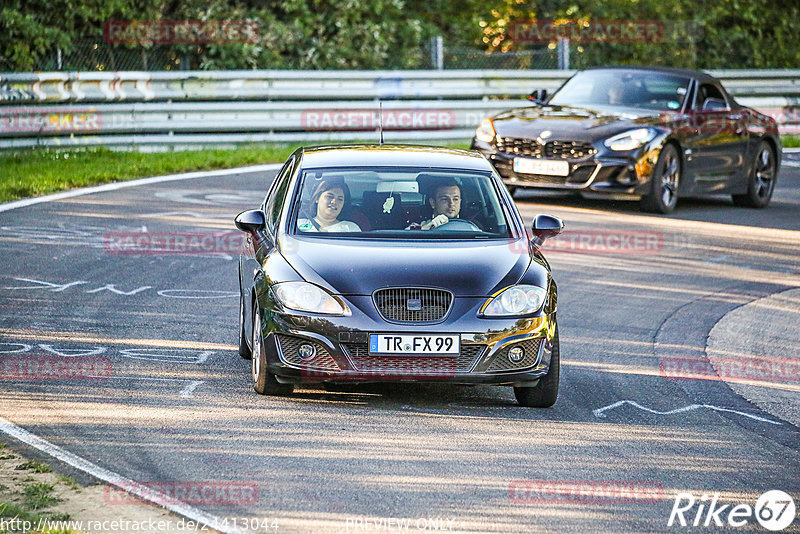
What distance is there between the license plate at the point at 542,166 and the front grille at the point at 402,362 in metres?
8.48

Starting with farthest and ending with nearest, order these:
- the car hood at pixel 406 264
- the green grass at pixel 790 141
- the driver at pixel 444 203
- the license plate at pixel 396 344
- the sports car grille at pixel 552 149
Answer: the green grass at pixel 790 141 < the sports car grille at pixel 552 149 < the driver at pixel 444 203 < the car hood at pixel 406 264 < the license plate at pixel 396 344

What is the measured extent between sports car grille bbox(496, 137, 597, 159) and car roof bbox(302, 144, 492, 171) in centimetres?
651

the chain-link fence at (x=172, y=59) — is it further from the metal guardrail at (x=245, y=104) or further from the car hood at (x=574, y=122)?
the car hood at (x=574, y=122)

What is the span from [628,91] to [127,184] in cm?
629

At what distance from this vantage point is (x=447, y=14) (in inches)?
1201

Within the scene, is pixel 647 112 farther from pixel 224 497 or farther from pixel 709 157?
pixel 224 497

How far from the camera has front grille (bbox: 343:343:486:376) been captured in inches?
288

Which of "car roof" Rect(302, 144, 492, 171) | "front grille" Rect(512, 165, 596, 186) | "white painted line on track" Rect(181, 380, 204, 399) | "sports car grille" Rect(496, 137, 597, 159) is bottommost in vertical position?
"front grille" Rect(512, 165, 596, 186)

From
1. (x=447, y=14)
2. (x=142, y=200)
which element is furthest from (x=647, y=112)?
(x=447, y=14)

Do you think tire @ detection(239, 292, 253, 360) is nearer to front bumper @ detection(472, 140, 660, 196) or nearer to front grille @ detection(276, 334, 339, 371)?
front grille @ detection(276, 334, 339, 371)

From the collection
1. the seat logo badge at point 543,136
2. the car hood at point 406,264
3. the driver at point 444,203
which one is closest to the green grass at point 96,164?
the seat logo badge at point 543,136

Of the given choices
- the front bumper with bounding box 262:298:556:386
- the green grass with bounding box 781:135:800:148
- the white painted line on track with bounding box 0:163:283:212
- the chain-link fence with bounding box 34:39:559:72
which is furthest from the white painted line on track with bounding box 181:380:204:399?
the green grass with bounding box 781:135:800:148

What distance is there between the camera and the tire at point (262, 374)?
759 cm

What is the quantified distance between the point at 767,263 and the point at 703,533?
322 inches
